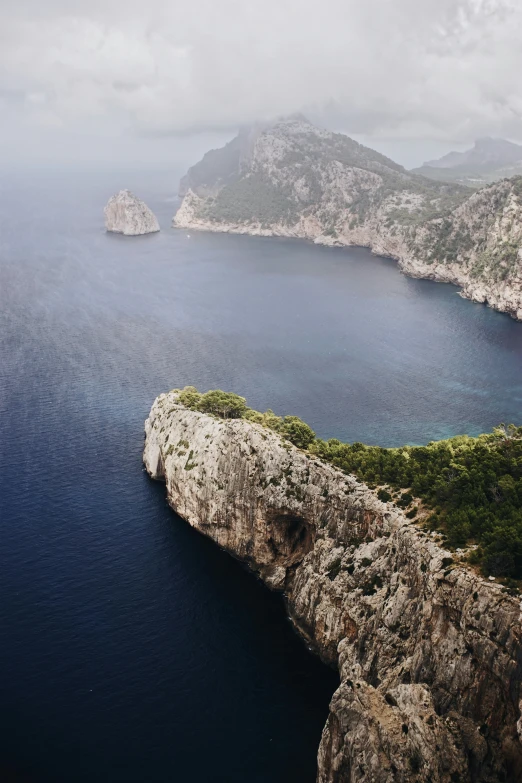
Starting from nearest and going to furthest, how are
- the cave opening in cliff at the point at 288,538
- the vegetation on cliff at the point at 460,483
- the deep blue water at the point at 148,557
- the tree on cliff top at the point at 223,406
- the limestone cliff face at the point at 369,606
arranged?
the limestone cliff face at the point at 369,606 < the vegetation on cliff at the point at 460,483 < the deep blue water at the point at 148,557 < the cave opening in cliff at the point at 288,538 < the tree on cliff top at the point at 223,406

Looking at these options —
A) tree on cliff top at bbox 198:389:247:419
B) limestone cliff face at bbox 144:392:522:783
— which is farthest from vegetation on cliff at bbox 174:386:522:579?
tree on cliff top at bbox 198:389:247:419

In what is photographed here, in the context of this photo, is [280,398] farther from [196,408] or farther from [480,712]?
[480,712]

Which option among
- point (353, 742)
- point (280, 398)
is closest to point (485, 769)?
point (353, 742)

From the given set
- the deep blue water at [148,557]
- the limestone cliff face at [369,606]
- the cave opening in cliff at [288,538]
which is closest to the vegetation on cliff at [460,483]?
the limestone cliff face at [369,606]

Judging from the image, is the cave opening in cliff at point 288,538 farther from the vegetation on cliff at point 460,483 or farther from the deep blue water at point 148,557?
the vegetation on cliff at point 460,483

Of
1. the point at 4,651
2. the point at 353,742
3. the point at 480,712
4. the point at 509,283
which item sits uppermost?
the point at 509,283

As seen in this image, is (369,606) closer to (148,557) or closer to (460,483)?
(460,483)

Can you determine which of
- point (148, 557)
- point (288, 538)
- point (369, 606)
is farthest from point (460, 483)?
point (148, 557)
